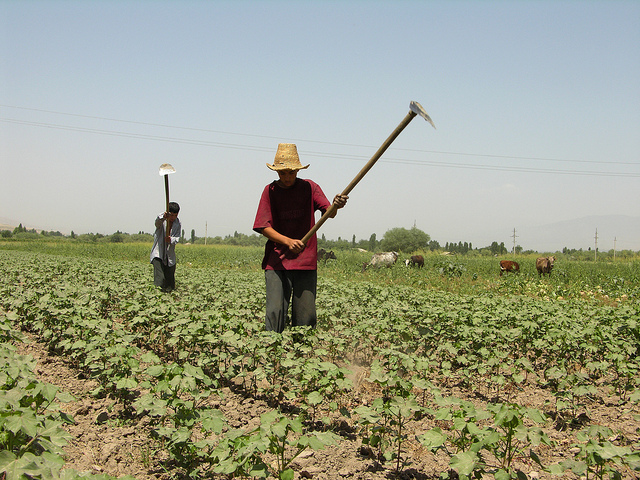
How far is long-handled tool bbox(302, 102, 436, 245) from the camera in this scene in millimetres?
3713

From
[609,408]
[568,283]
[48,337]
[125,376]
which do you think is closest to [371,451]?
[125,376]

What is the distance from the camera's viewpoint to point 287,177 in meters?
4.45

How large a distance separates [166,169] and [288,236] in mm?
3454

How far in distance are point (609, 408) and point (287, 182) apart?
3.36m

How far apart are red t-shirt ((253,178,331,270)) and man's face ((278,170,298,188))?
0.07 meters

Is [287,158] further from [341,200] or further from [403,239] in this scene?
[403,239]

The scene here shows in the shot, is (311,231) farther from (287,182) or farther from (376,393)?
(376,393)

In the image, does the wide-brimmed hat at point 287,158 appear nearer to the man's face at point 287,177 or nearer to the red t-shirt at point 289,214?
the man's face at point 287,177

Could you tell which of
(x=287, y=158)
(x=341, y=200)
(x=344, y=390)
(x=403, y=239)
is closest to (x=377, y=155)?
(x=341, y=200)

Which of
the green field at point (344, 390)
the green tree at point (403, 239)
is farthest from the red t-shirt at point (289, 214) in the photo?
the green tree at point (403, 239)

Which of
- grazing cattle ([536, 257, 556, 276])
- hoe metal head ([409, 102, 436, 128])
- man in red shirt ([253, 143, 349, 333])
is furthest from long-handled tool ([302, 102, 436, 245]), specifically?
grazing cattle ([536, 257, 556, 276])

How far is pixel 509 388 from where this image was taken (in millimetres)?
4496

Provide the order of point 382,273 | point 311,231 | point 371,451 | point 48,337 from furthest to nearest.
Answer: point 382,273, point 48,337, point 311,231, point 371,451

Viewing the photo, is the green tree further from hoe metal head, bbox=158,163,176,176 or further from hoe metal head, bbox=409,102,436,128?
hoe metal head, bbox=409,102,436,128
